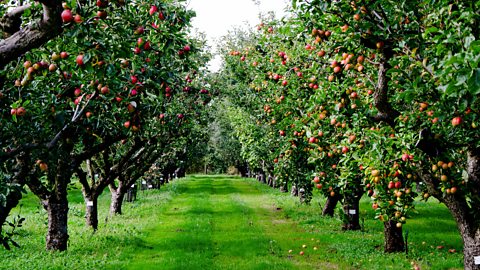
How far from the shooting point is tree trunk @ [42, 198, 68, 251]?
47.2 ft

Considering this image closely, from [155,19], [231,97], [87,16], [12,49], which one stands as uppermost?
[231,97]

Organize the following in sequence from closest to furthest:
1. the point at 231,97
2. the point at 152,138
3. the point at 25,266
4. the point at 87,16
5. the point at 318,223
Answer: the point at 87,16 < the point at 25,266 < the point at 152,138 < the point at 318,223 < the point at 231,97

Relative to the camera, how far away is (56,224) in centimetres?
1452

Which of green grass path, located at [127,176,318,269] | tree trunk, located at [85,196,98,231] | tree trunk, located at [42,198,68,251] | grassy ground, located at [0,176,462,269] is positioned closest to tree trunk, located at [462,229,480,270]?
grassy ground, located at [0,176,462,269]

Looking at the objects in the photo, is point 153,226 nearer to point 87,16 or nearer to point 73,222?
point 73,222

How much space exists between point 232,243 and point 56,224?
554cm

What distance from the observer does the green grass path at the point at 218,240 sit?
1300 centimetres

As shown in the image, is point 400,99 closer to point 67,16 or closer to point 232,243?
point 67,16

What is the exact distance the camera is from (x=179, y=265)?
41.5 ft

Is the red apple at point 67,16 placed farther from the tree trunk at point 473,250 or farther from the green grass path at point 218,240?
the green grass path at point 218,240

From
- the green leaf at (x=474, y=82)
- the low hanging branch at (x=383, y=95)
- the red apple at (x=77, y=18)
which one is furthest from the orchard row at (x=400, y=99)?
the red apple at (x=77, y=18)

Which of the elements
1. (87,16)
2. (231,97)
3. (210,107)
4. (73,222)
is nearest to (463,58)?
(87,16)

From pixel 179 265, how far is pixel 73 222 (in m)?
9.37

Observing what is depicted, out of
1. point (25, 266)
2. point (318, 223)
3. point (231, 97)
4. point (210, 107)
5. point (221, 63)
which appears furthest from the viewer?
point (221, 63)
